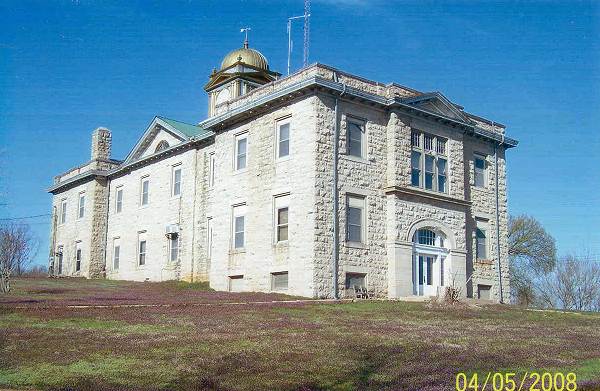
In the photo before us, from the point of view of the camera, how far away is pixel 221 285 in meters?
31.7

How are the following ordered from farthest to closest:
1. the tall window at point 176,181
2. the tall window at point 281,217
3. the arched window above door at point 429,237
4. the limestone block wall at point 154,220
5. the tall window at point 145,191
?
1. the tall window at point 145,191
2. the tall window at point 176,181
3. the limestone block wall at point 154,220
4. the arched window above door at point 429,237
5. the tall window at point 281,217

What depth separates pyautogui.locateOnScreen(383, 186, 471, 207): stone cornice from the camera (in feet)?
95.6

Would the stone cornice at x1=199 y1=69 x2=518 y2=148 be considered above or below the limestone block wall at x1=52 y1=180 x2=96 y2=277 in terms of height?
above

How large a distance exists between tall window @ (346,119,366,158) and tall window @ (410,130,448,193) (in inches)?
107

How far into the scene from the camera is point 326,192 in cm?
2728

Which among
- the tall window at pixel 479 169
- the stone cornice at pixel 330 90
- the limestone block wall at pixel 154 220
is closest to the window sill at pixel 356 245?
the stone cornice at pixel 330 90

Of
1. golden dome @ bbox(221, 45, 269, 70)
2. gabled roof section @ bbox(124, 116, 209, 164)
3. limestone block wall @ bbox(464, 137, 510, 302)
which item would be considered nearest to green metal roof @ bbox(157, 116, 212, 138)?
gabled roof section @ bbox(124, 116, 209, 164)

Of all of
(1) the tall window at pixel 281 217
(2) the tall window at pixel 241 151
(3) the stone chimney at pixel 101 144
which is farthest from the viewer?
(3) the stone chimney at pixel 101 144

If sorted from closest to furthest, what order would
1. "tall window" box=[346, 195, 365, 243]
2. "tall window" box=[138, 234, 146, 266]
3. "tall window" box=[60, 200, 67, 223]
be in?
"tall window" box=[346, 195, 365, 243] < "tall window" box=[138, 234, 146, 266] < "tall window" box=[60, 200, 67, 223]

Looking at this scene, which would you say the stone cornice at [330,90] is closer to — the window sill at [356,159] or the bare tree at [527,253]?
the window sill at [356,159]

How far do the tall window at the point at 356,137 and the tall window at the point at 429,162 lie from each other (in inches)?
107

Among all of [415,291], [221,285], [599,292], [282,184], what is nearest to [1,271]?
[221,285]

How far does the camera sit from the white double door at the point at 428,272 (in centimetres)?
3020

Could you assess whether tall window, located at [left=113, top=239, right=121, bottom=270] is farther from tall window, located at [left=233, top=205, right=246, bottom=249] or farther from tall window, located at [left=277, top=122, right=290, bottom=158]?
tall window, located at [left=277, top=122, right=290, bottom=158]
